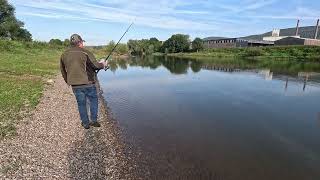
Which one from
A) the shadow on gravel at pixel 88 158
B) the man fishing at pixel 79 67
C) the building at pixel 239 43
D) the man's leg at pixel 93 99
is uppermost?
the man fishing at pixel 79 67

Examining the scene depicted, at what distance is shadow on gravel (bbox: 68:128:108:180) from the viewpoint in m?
10.6

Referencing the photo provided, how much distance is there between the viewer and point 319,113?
2228cm

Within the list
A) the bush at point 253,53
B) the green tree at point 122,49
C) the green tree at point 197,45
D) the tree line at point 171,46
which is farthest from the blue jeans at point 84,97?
the green tree at point 122,49

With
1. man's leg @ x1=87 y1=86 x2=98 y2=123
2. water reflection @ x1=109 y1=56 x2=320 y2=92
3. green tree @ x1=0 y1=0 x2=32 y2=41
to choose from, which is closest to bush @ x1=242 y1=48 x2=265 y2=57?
water reflection @ x1=109 y1=56 x2=320 y2=92

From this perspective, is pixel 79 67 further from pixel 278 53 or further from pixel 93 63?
pixel 278 53

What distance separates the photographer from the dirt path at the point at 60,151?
1018 centimetres

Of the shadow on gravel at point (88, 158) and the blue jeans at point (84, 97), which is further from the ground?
the blue jeans at point (84, 97)

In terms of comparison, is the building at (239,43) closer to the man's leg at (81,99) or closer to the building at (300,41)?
the building at (300,41)

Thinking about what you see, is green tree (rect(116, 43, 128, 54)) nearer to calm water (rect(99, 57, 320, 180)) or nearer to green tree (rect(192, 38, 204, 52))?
green tree (rect(192, 38, 204, 52))

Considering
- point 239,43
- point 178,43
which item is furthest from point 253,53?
point 178,43

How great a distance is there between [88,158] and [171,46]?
561 feet

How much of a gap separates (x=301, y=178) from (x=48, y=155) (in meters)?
9.17

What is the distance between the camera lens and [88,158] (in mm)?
11891

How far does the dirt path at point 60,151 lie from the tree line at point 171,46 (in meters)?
157
